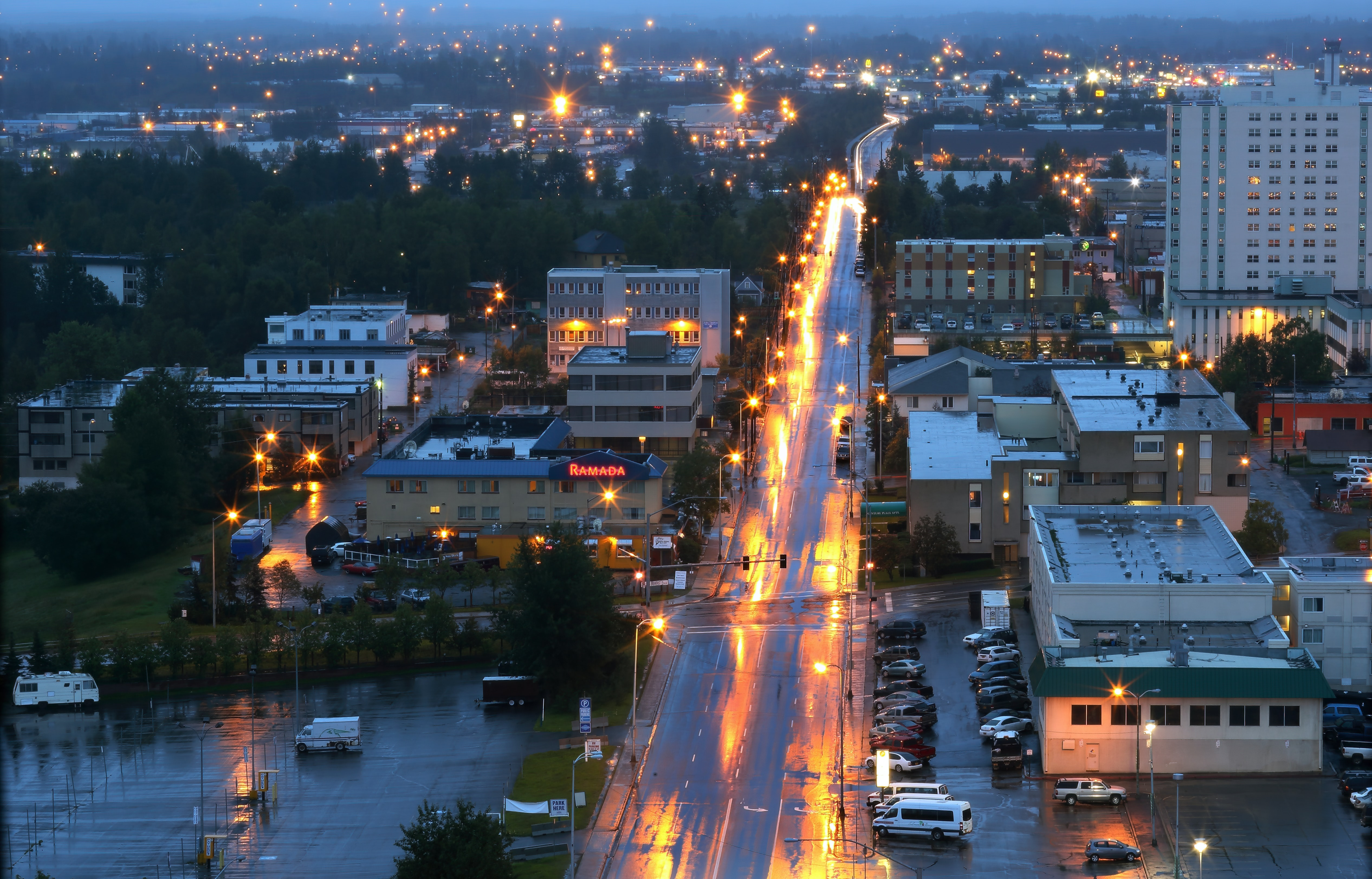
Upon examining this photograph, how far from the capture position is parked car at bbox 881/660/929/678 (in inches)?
1025

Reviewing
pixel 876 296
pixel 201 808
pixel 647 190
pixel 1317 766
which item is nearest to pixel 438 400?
pixel 876 296

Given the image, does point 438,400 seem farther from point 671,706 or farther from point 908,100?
point 908,100

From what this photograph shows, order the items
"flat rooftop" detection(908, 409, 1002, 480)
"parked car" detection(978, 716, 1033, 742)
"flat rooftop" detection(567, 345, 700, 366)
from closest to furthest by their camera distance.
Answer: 1. "parked car" detection(978, 716, 1033, 742)
2. "flat rooftop" detection(908, 409, 1002, 480)
3. "flat rooftop" detection(567, 345, 700, 366)

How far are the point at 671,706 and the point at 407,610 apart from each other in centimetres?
500

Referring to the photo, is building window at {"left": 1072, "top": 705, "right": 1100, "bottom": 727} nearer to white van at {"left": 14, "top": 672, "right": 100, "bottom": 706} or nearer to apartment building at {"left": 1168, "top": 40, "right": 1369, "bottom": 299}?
white van at {"left": 14, "top": 672, "right": 100, "bottom": 706}

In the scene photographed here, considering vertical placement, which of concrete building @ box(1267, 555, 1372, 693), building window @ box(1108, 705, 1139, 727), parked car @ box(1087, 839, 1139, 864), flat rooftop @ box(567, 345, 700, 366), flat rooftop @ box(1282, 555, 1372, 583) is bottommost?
parked car @ box(1087, 839, 1139, 864)

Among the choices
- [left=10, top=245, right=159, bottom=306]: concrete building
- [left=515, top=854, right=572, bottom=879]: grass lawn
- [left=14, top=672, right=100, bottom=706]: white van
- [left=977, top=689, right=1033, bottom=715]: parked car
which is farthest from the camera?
[left=10, top=245, right=159, bottom=306]: concrete building

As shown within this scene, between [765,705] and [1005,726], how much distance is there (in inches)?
140

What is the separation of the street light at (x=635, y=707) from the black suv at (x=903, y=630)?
3.51 meters

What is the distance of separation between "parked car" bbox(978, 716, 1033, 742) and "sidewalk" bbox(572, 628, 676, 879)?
14.6ft

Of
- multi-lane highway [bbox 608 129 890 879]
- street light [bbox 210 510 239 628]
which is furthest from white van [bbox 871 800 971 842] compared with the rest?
street light [bbox 210 510 239 628]

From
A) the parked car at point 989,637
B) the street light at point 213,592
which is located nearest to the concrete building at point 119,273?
the street light at point 213,592

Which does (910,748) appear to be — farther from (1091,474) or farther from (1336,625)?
(1091,474)

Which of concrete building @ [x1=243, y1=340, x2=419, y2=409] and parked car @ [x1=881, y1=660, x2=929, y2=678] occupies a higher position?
concrete building @ [x1=243, y1=340, x2=419, y2=409]
